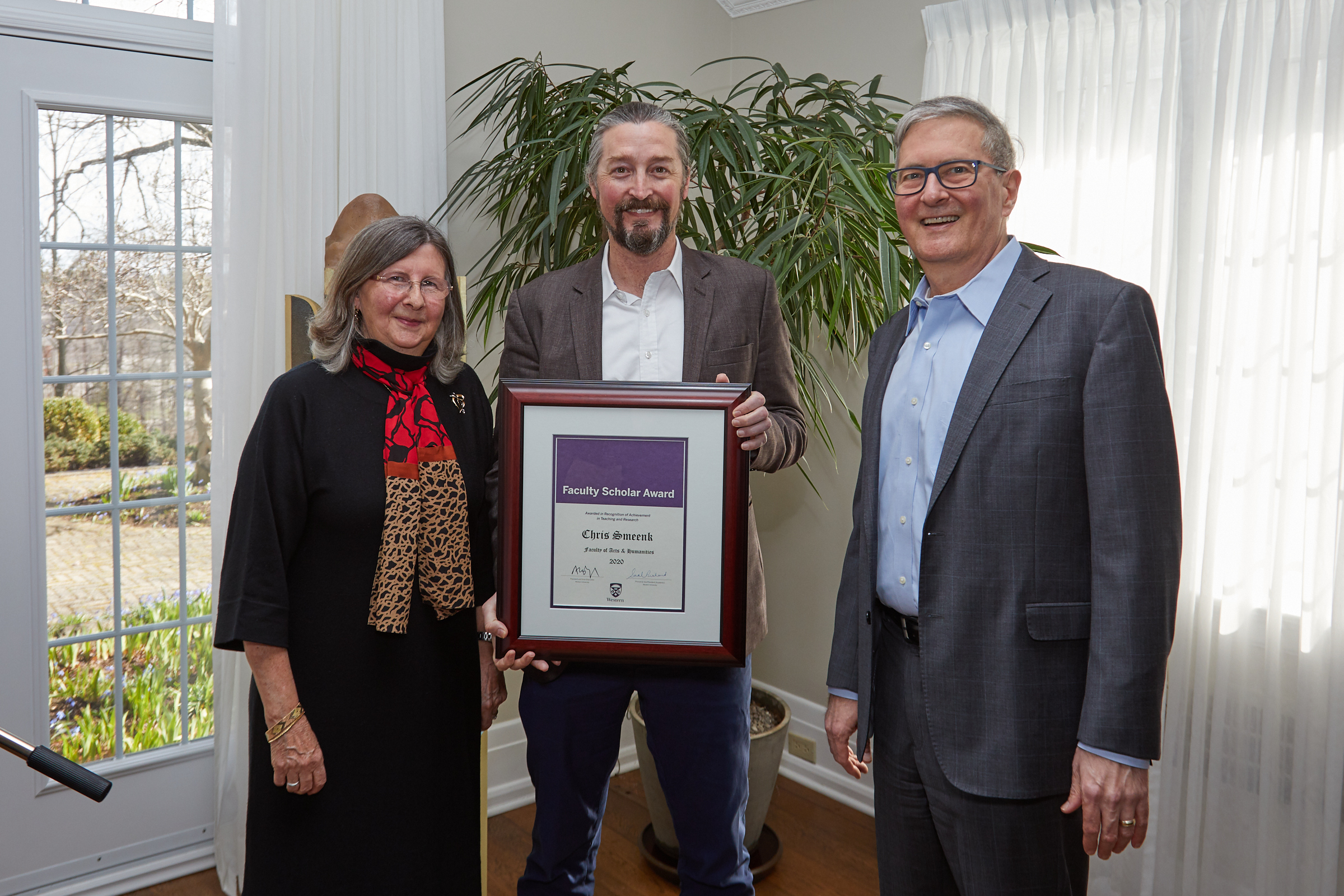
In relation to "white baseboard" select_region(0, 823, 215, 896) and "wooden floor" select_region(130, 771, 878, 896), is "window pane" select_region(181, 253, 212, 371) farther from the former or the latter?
"wooden floor" select_region(130, 771, 878, 896)

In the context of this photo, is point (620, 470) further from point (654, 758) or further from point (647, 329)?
point (654, 758)

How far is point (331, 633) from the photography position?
1.58 meters

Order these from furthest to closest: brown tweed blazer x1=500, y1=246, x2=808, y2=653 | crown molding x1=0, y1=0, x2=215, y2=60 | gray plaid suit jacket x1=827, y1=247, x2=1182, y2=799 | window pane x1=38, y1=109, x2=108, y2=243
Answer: window pane x1=38, y1=109, x2=108, y2=243 < crown molding x1=0, y1=0, x2=215, y2=60 < brown tweed blazer x1=500, y1=246, x2=808, y2=653 < gray plaid suit jacket x1=827, y1=247, x2=1182, y2=799

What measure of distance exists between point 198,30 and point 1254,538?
118 inches

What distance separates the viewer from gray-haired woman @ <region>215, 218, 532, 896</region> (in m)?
1.53

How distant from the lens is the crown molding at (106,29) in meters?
2.22

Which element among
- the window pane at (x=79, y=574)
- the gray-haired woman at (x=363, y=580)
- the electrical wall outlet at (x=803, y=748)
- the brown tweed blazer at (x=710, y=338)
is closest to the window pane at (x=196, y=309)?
the window pane at (x=79, y=574)

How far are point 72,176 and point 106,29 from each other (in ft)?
1.26

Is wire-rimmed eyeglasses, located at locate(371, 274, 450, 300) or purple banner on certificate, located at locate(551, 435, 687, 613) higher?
wire-rimmed eyeglasses, located at locate(371, 274, 450, 300)

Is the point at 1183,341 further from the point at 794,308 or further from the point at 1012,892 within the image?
the point at 1012,892

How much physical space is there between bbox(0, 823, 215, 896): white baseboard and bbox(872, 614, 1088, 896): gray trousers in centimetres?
213

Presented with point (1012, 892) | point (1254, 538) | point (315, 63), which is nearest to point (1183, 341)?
point (1254, 538)

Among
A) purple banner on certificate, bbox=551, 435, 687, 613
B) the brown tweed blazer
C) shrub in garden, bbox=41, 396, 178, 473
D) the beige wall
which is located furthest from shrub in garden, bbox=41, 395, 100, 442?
purple banner on certificate, bbox=551, 435, 687, 613

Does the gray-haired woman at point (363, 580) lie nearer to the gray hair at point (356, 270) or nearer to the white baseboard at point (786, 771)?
the gray hair at point (356, 270)
